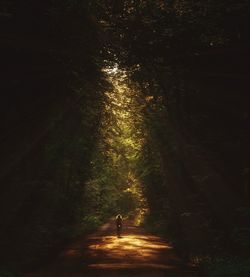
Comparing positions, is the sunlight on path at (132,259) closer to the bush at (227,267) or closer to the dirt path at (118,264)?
the dirt path at (118,264)

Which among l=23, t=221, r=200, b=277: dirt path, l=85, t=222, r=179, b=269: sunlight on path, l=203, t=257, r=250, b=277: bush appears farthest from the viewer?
l=85, t=222, r=179, b=269: sunlight on path

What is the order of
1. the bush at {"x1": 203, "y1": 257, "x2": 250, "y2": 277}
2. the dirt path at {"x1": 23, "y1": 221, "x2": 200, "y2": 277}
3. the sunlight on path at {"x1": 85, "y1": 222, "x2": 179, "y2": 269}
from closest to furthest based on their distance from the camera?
the bush at {"x1": 203, "y1": 257, "x2": 250, "y2": 277}, the dirt path at {"x1": 23, "y1": 221, "x2": 200, "y2": 277}, the sunlight on path at {"x1": 85, "y1": 222, "x2": 179, "y2": 269}

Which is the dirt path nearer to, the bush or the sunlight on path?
the sunlight on path

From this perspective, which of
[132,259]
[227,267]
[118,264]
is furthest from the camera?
[132,259]

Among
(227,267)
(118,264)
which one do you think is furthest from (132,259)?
(227,267)

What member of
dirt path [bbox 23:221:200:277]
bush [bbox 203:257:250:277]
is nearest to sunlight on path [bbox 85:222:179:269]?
dirt path [bbox 23:221:200:277]

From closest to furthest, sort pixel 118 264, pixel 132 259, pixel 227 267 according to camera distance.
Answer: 1. pixel 227 267
2. pixel 118 264
3. pixel 132 259

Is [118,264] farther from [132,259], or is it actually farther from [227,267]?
[227,267]

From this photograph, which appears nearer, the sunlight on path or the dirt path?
the dirt path

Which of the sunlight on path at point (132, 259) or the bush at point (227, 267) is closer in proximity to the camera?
the bush at point (227, 267)

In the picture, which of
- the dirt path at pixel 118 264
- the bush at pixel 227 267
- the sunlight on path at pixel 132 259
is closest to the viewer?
the bush at pixel 227 267

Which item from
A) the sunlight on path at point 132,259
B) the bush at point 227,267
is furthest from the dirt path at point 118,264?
the bush at point 227,267

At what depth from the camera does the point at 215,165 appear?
62.2 ft

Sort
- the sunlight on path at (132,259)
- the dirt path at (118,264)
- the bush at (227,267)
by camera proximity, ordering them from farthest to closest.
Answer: the sunlight on path at (132,259), the dirt path at (118,264), the bush at (227,267)
